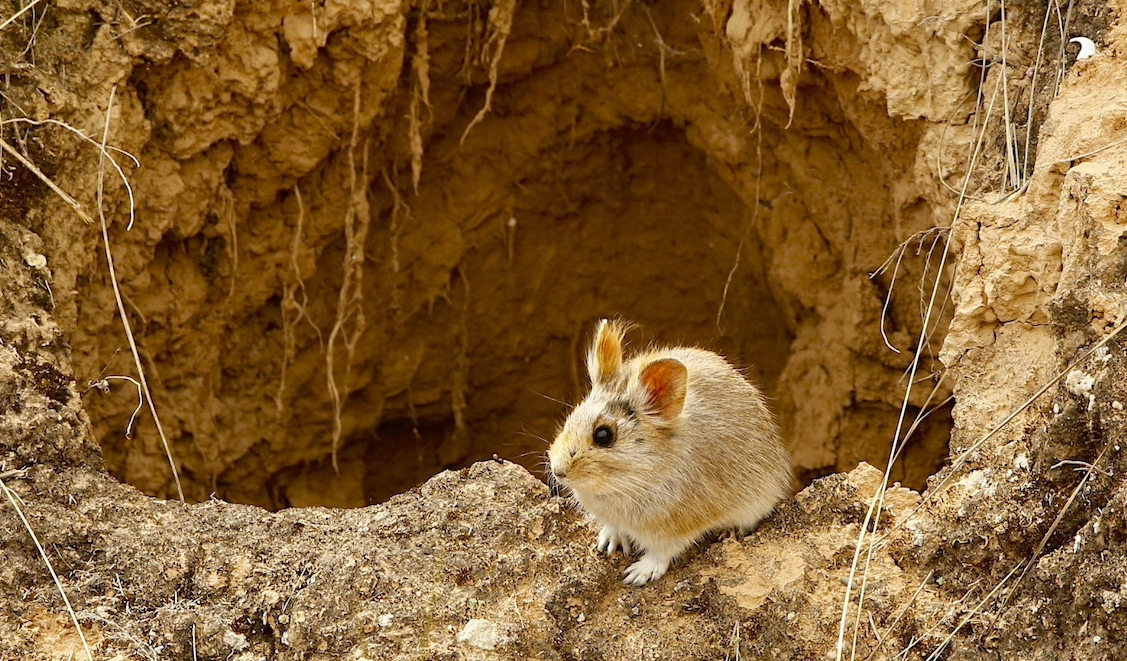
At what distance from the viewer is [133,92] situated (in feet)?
14.8

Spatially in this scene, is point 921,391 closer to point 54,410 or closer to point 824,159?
point 824,159

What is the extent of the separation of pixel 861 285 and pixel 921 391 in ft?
2.04

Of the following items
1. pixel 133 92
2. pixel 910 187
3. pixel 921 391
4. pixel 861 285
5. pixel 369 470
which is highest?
pixel 133 92

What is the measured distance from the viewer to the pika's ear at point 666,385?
3590 millimetres

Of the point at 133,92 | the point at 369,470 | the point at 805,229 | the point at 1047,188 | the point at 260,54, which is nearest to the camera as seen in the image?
the point at 1047,188

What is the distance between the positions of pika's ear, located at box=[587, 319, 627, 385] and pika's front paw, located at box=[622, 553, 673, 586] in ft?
2.09

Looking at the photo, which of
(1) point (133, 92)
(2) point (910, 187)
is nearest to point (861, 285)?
(2) point (910, 187)

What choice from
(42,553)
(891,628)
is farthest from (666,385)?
(42,553)

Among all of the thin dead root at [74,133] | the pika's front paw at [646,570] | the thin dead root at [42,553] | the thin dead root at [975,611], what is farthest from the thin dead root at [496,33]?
the thin dead root at [975,611]

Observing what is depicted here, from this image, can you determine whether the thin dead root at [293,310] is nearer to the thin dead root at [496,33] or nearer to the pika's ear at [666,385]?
the thin dead root at [496,33]

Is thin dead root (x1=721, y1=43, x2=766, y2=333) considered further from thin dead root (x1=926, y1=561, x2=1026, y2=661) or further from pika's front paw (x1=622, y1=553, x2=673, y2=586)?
thin dead root (x1=926, y1=561, x2=1026, y2=661)

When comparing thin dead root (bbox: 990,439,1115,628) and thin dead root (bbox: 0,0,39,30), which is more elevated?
thin dead root (bbox: 0,0,39,30)

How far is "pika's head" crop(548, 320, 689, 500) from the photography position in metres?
3.54

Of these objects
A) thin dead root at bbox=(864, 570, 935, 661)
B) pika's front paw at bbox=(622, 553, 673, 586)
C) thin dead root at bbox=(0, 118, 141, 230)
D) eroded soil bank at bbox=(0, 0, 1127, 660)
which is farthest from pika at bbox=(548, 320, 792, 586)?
thin dead root at bbox=(0, 118, 141, 230)
